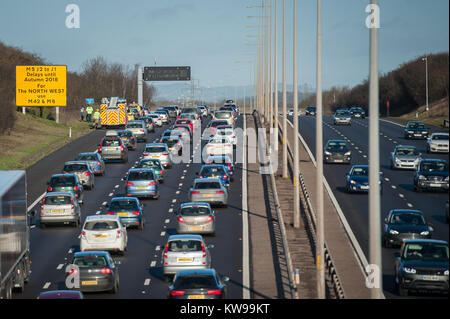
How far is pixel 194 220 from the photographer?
1334 inches

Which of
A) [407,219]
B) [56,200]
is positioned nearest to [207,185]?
[56,200]

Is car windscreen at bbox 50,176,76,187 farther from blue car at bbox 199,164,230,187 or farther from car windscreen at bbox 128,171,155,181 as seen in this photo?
blue car at bbox 199,164,230,187

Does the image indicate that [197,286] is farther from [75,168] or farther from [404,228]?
[75,168]

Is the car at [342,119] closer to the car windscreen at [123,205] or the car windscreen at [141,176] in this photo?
the car windscreen at [141,176]

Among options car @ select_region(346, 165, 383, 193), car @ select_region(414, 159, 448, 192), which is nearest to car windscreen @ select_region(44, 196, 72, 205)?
car @ select_region(346, 165, 383, 193)

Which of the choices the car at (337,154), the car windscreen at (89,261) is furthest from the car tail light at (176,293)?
the car at (337,154)

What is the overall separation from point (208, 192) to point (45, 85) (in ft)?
115

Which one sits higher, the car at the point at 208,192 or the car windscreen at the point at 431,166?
the car windscreen at the point at 431,166

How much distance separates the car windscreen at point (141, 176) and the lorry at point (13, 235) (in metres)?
17.0

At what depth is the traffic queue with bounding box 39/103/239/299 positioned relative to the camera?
24.9 metres

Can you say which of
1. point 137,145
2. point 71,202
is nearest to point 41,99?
point 137,145

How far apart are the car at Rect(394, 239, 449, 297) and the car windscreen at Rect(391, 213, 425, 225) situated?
6347 mm

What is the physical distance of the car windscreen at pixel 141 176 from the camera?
142ft
